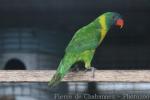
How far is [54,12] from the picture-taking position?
8.71ft

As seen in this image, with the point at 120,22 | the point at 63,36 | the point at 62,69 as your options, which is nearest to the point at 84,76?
the point at 62,69

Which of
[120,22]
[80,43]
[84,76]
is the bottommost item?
[84,76]

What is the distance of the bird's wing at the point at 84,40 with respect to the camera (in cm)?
260

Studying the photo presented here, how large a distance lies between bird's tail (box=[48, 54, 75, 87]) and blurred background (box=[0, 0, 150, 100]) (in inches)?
2.1

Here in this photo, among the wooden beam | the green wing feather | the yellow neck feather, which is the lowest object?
the wooden beam

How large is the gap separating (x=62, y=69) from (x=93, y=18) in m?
0.35

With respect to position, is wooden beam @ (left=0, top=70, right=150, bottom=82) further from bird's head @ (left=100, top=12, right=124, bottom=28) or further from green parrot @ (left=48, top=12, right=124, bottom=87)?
bird's head @ (left=100, top=12, right=124, bottom=28)

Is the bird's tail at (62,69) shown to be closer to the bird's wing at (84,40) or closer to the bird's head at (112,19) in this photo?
the bird's wing at (84,40)

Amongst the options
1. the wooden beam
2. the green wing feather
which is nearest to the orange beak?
the green wing feather

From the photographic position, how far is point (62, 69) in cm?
256

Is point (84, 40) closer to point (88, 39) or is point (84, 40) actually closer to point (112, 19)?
point (88, 39)

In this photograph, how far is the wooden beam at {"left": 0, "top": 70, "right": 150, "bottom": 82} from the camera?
2.54 m

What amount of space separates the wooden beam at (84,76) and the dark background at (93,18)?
84 mm

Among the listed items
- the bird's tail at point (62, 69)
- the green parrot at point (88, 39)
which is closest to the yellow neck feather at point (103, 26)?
the green parrot at point (88, 39)
